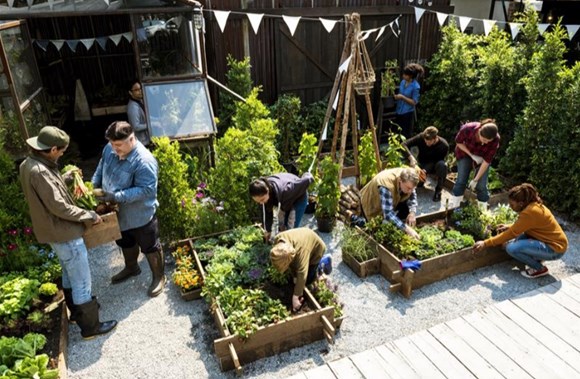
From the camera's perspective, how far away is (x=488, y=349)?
13.8 feet

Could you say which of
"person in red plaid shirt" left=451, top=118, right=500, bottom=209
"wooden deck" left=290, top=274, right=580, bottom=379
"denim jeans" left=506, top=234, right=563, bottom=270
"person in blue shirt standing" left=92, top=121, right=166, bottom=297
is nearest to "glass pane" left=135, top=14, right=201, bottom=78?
"person in blue shirt standing" left=92, top=121, right=166, bottom=297

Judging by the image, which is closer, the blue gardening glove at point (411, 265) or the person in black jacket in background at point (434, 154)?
the blue gardening glove at point (411, 265)

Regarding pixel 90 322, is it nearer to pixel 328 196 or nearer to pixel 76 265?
pixel 76 265

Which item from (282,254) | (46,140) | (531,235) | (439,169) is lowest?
(531,235)

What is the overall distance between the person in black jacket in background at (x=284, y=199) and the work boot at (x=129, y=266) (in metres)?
1.66

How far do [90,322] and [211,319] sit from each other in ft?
4.14

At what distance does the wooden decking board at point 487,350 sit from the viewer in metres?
3.95

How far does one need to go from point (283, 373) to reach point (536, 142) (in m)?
5.88

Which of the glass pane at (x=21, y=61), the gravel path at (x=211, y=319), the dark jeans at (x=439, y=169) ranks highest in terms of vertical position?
the glass pane at (x=21, y=61)

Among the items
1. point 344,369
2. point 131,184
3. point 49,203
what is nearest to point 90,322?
point 49,203

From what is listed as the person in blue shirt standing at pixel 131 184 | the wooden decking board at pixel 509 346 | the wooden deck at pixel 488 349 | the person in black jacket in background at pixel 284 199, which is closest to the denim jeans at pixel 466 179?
the wooden deck at pixel 488 349

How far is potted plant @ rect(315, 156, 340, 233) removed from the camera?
236 inches

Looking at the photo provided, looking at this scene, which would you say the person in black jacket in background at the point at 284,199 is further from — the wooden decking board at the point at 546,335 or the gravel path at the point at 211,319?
the wooden decking board at the point at 546,335

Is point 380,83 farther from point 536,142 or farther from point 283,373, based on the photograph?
point 283,373
